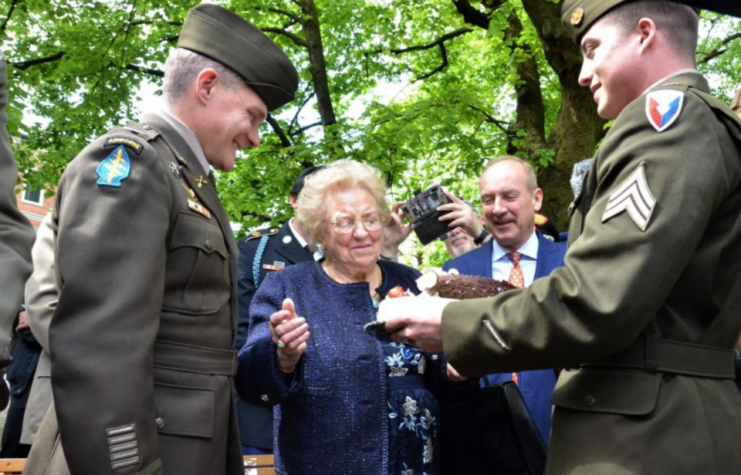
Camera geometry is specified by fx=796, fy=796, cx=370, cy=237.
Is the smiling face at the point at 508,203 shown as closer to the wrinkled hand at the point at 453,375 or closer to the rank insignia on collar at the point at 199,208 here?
the wrinkled hand at the point at 453,375

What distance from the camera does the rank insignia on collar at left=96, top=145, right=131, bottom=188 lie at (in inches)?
87.3

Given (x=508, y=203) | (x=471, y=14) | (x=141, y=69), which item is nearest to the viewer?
(x=508, y=203)

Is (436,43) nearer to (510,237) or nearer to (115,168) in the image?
(510,237)

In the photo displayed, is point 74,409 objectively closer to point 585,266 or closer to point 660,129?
point 585,266

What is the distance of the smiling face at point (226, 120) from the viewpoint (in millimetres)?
2736

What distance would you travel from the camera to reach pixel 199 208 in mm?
2514

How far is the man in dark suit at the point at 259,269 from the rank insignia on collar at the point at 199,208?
206 cm

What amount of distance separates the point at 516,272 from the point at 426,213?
2.08ft

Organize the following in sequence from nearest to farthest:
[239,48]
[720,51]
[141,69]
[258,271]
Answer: [239,48] → [258,271] → [141,69] → [720,51]

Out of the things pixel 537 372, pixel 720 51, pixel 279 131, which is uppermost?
pixel 279 131

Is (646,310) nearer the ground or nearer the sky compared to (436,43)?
nearer the ground

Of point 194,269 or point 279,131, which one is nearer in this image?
point 194,269

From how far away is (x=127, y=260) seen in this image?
215cm

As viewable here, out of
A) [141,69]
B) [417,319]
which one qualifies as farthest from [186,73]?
[141,69]
